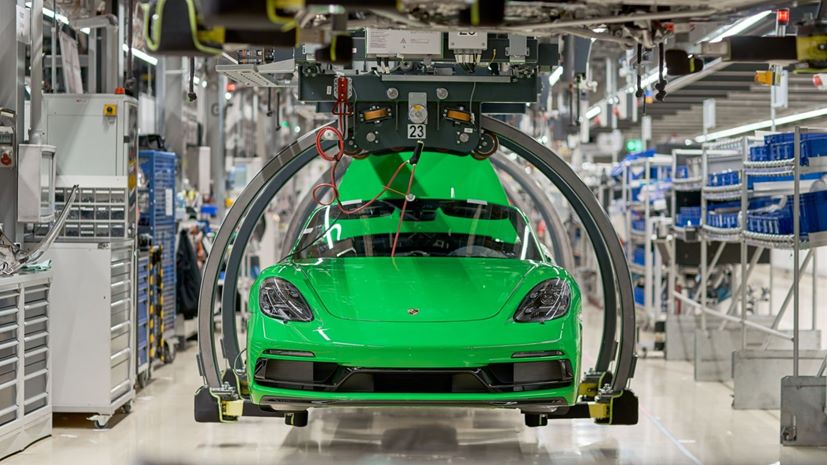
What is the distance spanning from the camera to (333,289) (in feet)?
16.3

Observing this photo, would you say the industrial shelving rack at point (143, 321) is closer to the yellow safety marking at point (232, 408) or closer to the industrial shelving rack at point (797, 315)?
the yellow safety marking at point (232, 408)

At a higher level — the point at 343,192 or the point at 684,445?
the point at 343,192

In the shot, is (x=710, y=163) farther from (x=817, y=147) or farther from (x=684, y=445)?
(x=684, y=445)

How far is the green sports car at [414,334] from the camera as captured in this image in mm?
4633

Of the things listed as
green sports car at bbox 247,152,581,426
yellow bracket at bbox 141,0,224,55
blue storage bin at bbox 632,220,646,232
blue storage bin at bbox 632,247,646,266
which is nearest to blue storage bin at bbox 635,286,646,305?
blue storage bin at bbox 632,247,646,266

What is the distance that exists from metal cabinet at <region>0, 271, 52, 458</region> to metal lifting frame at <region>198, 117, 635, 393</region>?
1.07 meters

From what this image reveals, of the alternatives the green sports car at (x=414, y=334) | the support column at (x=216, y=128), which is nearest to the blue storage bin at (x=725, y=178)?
the green sports car at (x=414, y=334)

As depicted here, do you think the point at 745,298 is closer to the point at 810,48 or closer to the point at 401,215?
the point at 401,215

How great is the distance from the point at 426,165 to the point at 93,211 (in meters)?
2.25

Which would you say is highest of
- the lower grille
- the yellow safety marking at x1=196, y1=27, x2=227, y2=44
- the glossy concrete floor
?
the yellow safety marking at x1=196, y1=27, x2=227, y2=44

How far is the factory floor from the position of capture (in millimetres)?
5535

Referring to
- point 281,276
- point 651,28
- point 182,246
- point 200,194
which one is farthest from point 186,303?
point 651,28

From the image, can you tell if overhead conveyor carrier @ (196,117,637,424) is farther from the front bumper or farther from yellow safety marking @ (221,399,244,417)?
the front bumper

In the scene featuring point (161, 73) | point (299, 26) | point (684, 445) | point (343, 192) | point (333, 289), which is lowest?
Result: point (684, 445)
